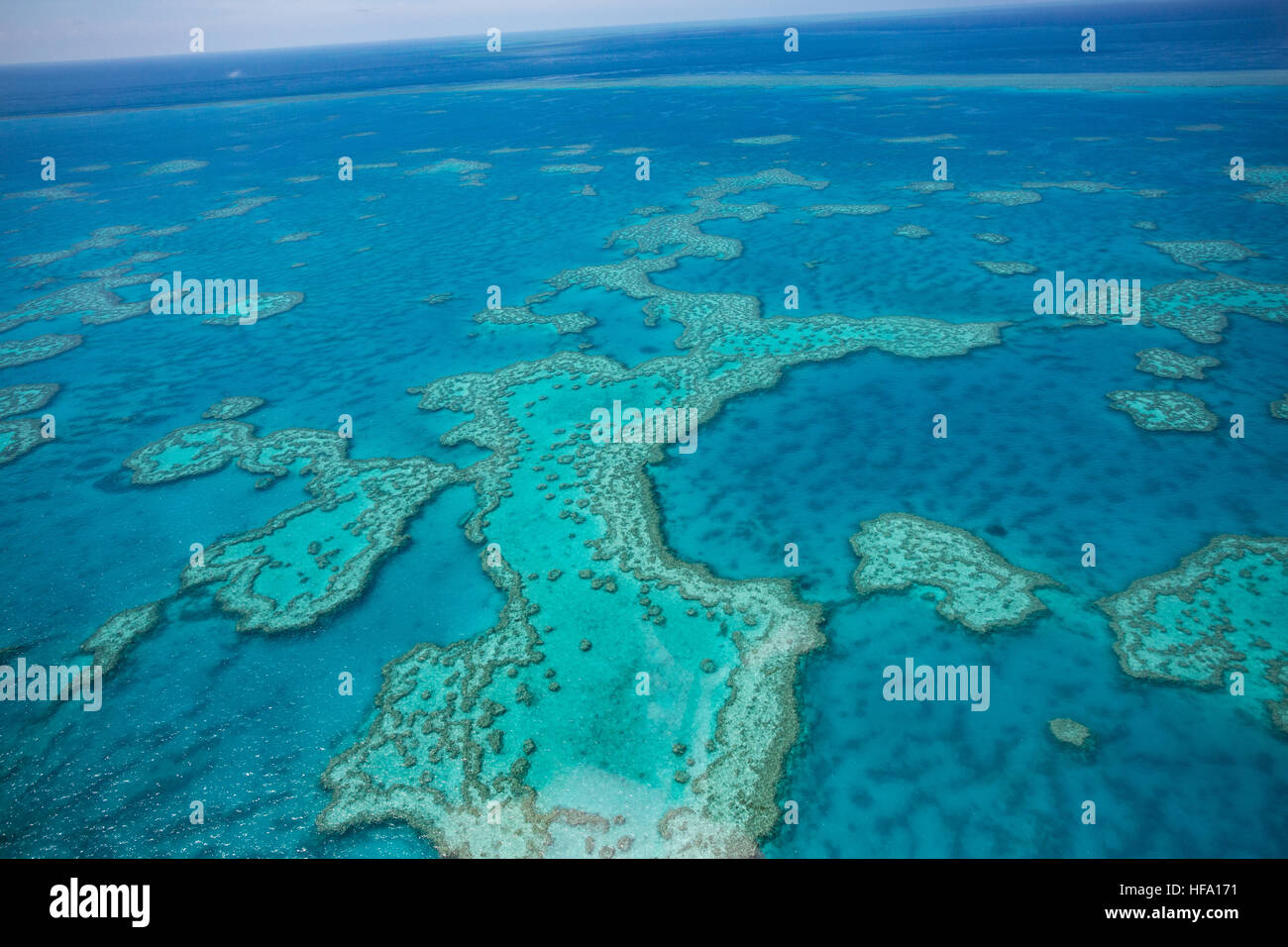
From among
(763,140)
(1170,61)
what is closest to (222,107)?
(763,140)

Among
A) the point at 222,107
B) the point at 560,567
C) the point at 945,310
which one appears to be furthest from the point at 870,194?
the point at 222,107

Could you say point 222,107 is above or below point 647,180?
above

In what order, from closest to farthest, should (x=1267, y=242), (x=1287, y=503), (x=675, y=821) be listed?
(x=675, y=821) < (x=1287, y=503) < (x=1267, y=242)

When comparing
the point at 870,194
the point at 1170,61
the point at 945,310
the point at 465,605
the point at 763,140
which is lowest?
the point at 465,605

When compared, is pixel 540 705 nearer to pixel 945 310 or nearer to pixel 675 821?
pixel 675 821

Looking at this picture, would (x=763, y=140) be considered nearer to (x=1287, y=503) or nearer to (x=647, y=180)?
(x=647, y=180)

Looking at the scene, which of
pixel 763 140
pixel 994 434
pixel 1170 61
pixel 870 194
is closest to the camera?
pixel 994 434
